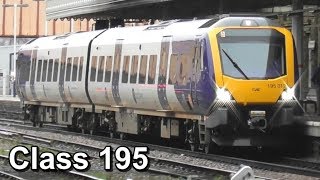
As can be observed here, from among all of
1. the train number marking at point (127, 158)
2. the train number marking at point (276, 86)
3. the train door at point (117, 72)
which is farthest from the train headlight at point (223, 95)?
the train door at point (117, 72)

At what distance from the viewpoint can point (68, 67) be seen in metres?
24.8

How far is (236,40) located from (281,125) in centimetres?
205

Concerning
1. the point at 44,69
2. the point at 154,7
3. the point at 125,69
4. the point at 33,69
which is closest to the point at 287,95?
the point at 125,69

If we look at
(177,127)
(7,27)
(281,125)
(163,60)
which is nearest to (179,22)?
(163,60)

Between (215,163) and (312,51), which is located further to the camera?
(312,51)

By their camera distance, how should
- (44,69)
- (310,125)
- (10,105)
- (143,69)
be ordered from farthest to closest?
(10,105), (44,69), (143,69), (310,125)

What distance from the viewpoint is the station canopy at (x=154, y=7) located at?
88.7 ft

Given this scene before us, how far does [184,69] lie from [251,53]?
5.50 ft

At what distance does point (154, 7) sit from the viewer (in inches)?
1195

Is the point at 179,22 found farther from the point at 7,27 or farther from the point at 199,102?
the point at 7,27

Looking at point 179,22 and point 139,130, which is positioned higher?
point 179,22

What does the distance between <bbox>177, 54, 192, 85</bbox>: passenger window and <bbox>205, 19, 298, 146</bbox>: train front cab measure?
1.11 meters

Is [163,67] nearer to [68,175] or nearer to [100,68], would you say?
[100,68]

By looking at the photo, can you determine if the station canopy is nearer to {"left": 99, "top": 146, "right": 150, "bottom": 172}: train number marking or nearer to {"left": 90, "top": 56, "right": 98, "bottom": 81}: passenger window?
{"left": 90, "top": 56, "right": 98, "bottom": 81}: passenger window
